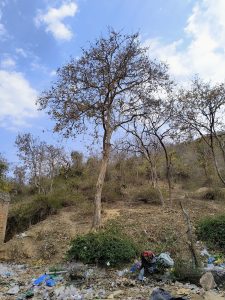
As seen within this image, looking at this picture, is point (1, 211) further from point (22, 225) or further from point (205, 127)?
point (205, 127)

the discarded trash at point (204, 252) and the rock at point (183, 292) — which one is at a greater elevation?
the discarded trash at point (204, 252)

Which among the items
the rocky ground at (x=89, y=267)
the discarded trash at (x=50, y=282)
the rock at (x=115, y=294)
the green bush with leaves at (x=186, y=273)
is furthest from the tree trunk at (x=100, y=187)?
the rock at (x=115, y=294)

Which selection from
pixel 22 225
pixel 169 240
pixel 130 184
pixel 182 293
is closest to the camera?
pixel 182 293

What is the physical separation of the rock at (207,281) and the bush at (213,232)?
4.57 metres

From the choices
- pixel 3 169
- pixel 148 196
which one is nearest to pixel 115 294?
pixel 148 196

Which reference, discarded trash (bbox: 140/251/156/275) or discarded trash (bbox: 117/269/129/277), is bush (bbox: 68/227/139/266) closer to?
discarded trash (bbox: 117/269/129/277)

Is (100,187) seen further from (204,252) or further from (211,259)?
(211,259)

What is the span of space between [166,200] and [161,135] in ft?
13.1

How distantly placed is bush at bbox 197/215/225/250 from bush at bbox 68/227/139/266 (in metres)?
3.12

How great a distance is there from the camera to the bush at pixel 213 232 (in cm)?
1250

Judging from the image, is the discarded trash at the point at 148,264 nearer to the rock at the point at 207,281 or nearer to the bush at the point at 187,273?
the bush at the point at 187,273

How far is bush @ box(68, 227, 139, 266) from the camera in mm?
10492

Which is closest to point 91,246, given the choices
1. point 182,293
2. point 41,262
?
point 41,262

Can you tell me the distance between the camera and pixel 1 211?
16.0m
